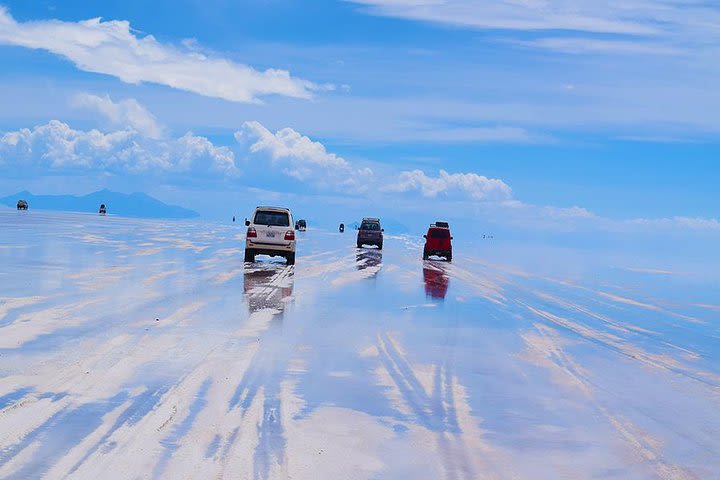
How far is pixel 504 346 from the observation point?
1279 centimetres

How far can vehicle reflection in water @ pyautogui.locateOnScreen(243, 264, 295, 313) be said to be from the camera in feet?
54.5

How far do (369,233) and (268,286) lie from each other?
31.0 meters

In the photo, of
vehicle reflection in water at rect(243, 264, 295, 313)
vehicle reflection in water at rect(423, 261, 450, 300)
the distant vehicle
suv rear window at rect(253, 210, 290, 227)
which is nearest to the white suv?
suv rear window at rect(253, 210, 290, 227)

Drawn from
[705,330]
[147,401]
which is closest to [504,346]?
[147,401]

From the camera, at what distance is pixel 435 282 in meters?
26.1

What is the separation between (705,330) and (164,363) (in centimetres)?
1513

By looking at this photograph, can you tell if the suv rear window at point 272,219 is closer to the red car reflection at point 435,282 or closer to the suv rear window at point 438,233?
the red car reflection at point 435,282

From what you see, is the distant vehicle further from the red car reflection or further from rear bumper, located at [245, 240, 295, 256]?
rear bumper, located at [245, 240, 295, 256]

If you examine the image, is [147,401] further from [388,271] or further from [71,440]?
[388,271]

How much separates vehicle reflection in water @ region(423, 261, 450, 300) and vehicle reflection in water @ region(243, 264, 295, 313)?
4060mm

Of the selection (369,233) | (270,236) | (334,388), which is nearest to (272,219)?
(270,236)

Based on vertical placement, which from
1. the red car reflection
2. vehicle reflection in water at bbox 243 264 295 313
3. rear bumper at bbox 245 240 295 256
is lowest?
the red car reflection

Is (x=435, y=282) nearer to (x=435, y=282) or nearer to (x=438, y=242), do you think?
(x=435, y=282)

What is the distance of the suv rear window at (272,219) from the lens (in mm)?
29312
